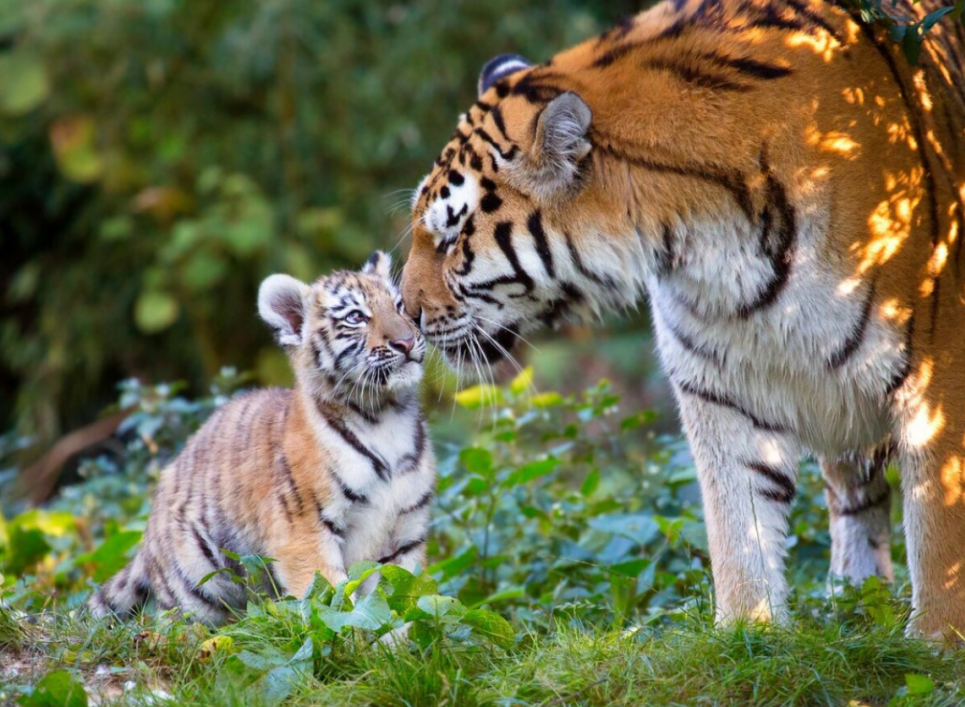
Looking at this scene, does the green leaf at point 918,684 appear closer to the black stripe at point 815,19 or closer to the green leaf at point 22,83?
the black stripe at point 815,19

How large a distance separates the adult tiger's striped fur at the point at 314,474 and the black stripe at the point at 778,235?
44.5 inches

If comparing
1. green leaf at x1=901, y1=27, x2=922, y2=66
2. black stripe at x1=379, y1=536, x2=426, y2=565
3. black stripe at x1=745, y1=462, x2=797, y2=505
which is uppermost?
green leaf at x1=901, y1=27, x2=922, y2=66

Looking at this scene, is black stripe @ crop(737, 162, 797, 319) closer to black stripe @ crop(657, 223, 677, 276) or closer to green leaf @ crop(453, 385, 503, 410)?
black stripe @ crop(657, 223, 677, 276)

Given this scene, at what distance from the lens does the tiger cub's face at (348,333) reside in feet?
13.0

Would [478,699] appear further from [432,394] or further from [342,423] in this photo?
[432,394]

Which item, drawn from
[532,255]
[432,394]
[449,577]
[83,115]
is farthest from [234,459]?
[83,115]

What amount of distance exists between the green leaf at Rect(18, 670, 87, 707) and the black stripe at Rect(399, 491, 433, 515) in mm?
1325

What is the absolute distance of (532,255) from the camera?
3.68 metres

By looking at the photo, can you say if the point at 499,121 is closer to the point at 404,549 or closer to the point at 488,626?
the point at 404,549

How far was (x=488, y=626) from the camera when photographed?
329 centimetres

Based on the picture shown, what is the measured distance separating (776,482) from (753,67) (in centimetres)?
131

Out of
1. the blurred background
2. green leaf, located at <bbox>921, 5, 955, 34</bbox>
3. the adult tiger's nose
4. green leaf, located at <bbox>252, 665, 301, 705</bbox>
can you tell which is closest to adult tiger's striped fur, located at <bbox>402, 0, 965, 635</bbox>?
the adult tiger's nose

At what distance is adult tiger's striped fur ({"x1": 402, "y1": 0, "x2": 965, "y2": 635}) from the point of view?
11.3 feet

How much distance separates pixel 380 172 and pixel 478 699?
6.84 m
